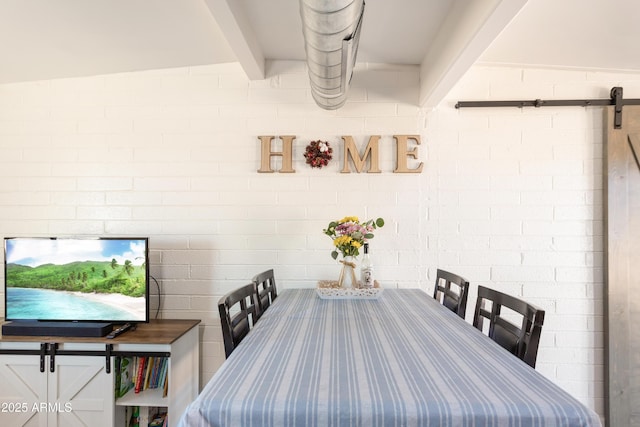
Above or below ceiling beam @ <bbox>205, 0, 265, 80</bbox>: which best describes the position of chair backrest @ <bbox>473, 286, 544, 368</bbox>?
below

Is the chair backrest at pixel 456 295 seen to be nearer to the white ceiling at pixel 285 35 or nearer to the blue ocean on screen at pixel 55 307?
the white ceiling at pixel 285 35

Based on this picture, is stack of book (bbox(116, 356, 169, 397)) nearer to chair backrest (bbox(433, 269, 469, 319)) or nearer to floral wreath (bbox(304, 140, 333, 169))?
floral wreath (bbox(304, 140, 333, 169))

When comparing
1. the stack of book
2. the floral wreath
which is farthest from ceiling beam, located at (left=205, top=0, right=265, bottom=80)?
the stack of book

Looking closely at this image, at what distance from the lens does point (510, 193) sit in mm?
2273

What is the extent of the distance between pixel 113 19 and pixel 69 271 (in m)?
1.47

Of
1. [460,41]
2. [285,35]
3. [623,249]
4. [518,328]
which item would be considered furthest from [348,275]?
[623,249]

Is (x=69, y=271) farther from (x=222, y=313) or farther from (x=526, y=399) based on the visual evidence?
(x=526, y=399)

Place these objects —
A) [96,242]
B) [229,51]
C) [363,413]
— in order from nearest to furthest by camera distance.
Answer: [363,413] → [96,242] → [229,51]

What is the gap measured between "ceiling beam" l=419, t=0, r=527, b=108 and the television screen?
2006mm

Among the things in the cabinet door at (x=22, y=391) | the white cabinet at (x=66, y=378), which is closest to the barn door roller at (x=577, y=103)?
the white cabinet at (x=66, y=378)

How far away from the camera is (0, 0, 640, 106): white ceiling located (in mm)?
1637

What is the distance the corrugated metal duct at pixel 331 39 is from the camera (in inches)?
46.5

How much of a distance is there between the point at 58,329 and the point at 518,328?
7.72 feet

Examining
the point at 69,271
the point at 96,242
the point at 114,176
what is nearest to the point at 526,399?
the point at 96,242
